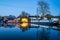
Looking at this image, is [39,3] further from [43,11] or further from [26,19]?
[26,19]

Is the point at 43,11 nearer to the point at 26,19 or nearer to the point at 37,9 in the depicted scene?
the point at 37,9

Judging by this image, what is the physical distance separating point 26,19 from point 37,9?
4289 mm

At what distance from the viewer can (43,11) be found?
49.9 meters

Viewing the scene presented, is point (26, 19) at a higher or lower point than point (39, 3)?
lower

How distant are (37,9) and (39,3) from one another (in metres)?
3.27

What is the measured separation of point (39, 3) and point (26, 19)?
22.5 feet

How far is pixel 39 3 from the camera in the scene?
50.1 meters

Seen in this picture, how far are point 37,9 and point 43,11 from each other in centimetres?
304

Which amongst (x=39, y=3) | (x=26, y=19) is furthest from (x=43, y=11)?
(x=26, y=19)

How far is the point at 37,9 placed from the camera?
47.6 m

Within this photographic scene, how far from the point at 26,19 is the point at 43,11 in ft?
20.4

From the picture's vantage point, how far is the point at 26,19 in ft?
155
